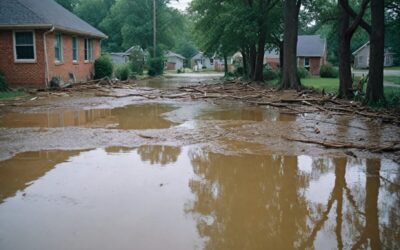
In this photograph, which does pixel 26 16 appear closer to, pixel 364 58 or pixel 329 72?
pixel 329 72

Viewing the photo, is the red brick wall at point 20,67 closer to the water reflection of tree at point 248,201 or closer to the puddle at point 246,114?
the puddle at point 246,114

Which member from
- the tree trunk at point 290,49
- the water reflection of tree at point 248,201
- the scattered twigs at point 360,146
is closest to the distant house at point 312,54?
the tree trunk at point 290,49

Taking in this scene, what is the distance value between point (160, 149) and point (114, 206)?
3.55m

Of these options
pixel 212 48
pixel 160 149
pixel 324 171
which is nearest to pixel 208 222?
pixel 324 171

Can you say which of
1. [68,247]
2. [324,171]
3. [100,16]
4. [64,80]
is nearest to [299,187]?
[324,171]

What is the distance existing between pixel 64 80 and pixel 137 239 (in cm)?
2317

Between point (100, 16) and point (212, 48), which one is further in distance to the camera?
point (100, 16)

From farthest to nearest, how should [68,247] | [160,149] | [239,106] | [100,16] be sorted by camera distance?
[100,16], [239,106], [160,149], [68,247]

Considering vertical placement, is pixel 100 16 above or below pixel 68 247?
above

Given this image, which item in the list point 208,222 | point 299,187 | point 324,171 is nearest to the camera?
point 208,222

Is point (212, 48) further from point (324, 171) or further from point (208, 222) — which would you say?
point (208, 222)

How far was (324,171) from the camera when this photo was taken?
25.1 feet

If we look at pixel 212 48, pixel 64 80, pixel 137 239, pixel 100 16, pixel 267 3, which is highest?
pixel 100 16

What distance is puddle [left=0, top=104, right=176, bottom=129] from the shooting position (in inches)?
487
